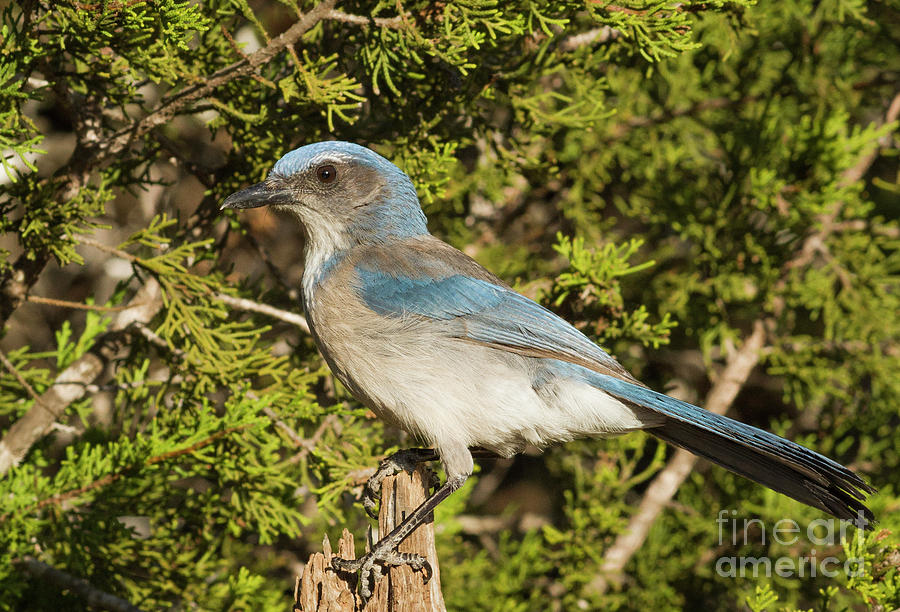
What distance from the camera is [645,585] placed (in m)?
4.96

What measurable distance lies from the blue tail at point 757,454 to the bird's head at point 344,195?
47.3 inches

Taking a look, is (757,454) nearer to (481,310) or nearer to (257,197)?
(481,310)

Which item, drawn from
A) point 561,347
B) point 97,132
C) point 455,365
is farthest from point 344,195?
point 561,347

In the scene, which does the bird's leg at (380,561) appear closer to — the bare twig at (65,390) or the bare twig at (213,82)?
the bare twig at (65,390)

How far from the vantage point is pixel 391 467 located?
3.74 metres

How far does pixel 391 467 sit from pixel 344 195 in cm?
124

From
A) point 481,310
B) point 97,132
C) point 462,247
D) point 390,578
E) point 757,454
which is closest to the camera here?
point 390,578

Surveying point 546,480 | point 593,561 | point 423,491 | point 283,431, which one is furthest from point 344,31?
point 546,480

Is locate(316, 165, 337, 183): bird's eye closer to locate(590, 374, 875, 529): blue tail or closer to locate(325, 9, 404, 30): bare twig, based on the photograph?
locate(325, 9, 404, 30): bare twig

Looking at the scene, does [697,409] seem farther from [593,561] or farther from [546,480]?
[546,480]

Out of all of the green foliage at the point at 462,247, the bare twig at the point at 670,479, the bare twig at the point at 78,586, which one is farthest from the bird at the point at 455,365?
the bare twig at the point at 670,479

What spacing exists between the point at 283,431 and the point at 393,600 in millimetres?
1046

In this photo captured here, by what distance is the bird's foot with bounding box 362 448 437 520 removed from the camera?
3.73 metres

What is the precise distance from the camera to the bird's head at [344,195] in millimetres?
3779
